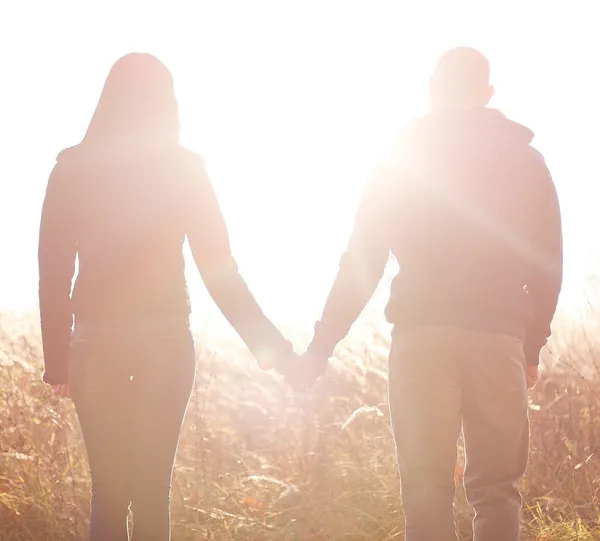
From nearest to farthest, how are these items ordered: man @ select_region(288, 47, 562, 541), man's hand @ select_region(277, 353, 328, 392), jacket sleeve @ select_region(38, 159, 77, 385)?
man @ select_region(288, 47, 562, 541) → jacket sleeve @ select_region(38, 159, 77, 385) → man's hand @ select_region(277, 353, 328, 392)

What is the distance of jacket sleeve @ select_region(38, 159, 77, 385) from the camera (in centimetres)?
358

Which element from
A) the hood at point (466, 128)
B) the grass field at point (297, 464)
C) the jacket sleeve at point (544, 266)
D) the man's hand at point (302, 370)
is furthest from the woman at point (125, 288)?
the jacket sleeve at point (544, 266)

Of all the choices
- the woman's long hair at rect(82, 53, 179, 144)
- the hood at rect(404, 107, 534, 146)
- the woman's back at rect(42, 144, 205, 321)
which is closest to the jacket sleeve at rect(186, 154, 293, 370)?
the woman's back at rect(42, 144, 205, 321)

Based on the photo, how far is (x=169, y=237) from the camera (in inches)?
143

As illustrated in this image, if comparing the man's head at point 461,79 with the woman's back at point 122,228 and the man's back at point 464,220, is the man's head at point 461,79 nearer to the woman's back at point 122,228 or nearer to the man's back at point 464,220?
the man's back at point 464,220

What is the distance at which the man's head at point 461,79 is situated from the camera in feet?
11.8

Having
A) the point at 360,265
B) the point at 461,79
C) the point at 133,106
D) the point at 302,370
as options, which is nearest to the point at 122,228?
the point at 133,106

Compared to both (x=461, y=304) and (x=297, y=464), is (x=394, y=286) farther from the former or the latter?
(x=297, y=464)

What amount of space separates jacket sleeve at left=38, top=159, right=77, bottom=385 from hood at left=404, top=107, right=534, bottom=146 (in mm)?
1512

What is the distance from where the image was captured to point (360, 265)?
384cm

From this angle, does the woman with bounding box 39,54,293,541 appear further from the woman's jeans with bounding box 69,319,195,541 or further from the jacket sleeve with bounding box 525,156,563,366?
the jacket sleeve with bounding box 525,156,563,366

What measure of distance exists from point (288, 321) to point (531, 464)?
4733 millimetres

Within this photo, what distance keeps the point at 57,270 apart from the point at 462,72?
1958mm

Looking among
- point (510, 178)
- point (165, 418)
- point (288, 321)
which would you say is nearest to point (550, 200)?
point (510, 178)
